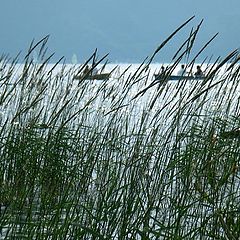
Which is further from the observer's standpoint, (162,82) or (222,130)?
(222,130)

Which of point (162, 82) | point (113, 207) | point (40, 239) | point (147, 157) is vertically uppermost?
point (162, 82)

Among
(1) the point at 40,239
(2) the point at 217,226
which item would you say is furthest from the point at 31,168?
(2) the point at 217,226

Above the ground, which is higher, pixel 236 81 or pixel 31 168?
pixel 236 81

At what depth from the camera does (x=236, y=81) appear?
10.3 feet

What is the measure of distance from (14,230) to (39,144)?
47.5 inches

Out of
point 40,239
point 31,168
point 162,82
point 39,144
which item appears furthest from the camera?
point 39,144

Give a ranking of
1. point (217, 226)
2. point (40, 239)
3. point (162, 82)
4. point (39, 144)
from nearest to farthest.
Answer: point (40, 239) → point (162, 82) → point (217, 226) → point (39, 144)

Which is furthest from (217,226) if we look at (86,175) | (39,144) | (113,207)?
(39,144)

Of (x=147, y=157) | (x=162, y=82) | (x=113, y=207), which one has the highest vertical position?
(x=162, y=82)

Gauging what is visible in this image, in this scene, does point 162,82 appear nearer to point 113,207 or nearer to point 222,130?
point 113,207

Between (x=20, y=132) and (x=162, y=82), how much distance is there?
153cm

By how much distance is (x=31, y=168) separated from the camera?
3123 mm

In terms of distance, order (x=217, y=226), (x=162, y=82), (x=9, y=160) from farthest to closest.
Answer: (x=9, y=160) → (x=217, y=226) → (x=162, y=82)

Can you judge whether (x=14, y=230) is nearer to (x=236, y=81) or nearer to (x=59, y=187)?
(x=59, y=187)
